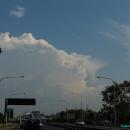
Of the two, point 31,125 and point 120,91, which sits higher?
point 120,91

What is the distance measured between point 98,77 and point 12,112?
355 ft

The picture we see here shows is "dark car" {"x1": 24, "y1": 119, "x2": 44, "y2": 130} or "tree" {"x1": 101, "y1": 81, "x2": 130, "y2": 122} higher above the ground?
"tree" {"x1": 101, "y1": 81, "x2": 130, "y2": 122}

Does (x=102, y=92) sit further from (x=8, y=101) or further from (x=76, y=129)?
(x=76, y=129)

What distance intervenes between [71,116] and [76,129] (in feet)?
371

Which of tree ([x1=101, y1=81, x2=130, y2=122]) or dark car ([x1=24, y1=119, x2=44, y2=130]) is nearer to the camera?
dark car ([x1=24, y1=119, x2=44, y2=130])

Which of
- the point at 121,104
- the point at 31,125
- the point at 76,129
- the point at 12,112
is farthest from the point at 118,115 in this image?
the point at 31,125

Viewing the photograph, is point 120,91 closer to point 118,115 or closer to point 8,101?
point 118,115

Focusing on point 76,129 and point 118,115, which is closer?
point 76,129

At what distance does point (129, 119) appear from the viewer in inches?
6250

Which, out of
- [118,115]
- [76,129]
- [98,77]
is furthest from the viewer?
[118,115]

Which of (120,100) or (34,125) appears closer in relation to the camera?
(34,125)

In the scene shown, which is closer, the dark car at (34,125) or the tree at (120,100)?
the dark car at (34,125)

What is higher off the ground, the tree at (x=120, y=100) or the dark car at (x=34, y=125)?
the tree at (x=120, y=100)

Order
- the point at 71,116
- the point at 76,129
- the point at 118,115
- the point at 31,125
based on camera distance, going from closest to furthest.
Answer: the point at 31,125
the point at 76,129
the point at 118,115
the point at 71,116
